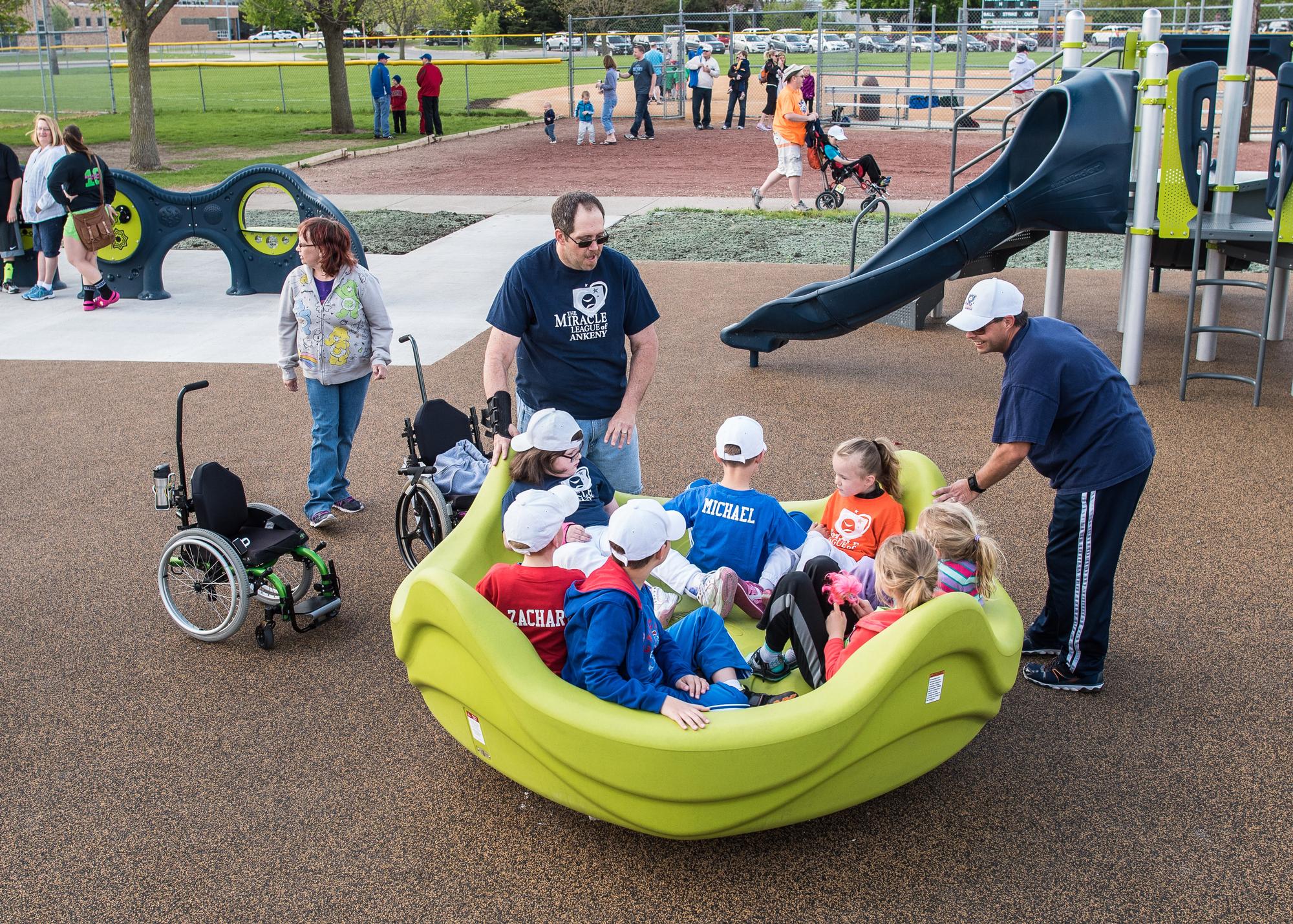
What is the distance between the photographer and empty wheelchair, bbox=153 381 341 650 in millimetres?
4867

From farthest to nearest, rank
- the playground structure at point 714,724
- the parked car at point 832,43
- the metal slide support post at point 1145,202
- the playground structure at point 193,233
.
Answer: the parked car at point 832,43 → the playground structure at point 193,233 → the metal slide support post at point 1145,202 → the playground structure at point 714,724

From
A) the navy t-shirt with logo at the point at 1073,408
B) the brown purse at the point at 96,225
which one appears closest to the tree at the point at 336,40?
the brown purse at the point at 96,225

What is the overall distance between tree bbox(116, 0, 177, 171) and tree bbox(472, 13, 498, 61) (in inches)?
1159

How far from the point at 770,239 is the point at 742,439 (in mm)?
9813

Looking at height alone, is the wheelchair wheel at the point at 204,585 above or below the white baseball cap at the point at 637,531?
below

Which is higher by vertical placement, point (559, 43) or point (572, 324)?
point (559, 43)

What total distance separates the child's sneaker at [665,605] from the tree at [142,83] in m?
18.6

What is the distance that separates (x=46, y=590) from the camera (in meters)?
5.53

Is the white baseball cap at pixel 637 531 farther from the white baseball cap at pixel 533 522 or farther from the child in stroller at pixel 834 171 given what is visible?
the child in stroller at pixel 834 171

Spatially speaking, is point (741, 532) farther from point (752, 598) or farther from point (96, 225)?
point (96, 225)

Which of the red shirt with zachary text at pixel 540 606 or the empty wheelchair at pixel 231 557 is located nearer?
the red shirt with zachary text at pixel 540 606

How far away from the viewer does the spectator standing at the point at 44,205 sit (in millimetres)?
10578

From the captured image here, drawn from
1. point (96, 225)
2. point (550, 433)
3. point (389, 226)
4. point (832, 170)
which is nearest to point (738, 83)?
point (832, 170)

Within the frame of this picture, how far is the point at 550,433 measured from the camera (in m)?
4.53
